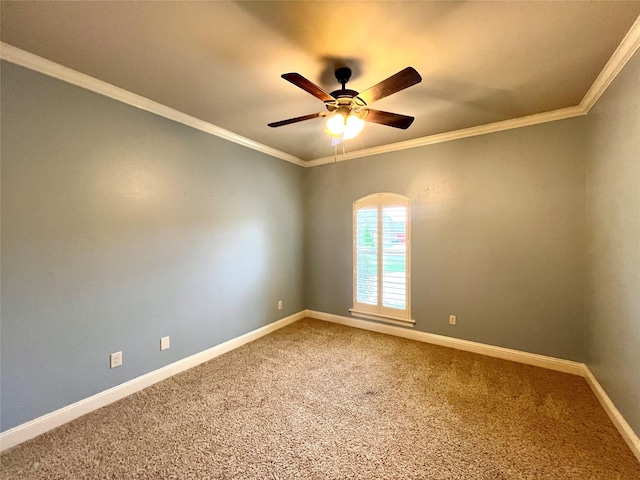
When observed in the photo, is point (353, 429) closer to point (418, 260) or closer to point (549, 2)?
point (418, 260)

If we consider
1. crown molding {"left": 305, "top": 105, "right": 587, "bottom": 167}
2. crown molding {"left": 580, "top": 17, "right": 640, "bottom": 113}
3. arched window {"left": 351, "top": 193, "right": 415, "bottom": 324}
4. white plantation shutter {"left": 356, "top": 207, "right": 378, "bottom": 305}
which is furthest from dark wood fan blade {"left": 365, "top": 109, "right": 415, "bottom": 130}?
white plantation shutter {"left": 356, "top": 207, "right": 378, "bottom": 305}

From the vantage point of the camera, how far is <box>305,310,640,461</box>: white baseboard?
1928 millimetres

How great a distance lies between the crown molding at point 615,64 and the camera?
1.69 metres

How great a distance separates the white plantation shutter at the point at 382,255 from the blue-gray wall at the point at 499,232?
126 mm

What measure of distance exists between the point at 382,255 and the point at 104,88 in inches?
137

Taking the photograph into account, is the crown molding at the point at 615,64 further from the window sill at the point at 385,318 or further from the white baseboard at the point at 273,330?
the window sill at the point at 385,318

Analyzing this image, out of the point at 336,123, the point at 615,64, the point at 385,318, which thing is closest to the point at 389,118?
the point at 336,123

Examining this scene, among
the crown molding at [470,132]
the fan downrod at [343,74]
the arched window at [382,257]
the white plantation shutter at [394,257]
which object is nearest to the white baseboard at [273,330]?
the arched window at [382,257]

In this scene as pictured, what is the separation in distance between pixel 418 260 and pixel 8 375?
3.90 meters

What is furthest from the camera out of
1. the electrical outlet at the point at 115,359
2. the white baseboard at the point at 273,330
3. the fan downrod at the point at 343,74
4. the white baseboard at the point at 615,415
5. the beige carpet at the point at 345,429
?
the electrical outlet at the point at 115,359

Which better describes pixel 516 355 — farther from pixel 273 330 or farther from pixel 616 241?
pixel 273 330

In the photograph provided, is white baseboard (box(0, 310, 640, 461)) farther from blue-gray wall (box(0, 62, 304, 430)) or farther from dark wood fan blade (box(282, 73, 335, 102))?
dark wood fan blade (box(282, 73, 335, 102))

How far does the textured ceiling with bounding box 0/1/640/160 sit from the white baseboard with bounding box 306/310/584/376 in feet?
8.50

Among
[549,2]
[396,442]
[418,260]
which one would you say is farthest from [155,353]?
[549,2]
